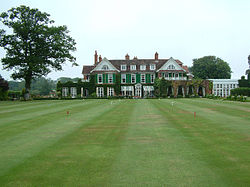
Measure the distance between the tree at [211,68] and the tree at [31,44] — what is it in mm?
48318

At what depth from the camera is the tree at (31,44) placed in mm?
39188

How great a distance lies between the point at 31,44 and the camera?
4097 centimetres

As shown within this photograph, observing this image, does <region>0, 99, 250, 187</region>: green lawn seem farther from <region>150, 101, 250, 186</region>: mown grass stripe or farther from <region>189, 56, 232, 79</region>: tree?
<region>189, 56, 232, 79</region>: tree

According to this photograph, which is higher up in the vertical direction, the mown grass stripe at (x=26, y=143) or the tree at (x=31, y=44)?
the tree at (x=31, y=44)

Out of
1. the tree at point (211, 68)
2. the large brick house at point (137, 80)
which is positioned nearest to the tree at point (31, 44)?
the large brick house at point (137, 80)

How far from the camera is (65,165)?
5684mm

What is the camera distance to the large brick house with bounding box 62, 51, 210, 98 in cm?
5200

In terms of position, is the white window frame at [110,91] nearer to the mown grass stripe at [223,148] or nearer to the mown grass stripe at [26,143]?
the mown grass stripe at [26,143]

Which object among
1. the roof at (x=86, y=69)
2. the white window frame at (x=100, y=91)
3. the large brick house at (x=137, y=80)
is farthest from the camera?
the roof at (x=86, y=69)

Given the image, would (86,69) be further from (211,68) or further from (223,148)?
(223,148)

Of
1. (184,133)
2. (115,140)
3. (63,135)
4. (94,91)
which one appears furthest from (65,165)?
(94,91)

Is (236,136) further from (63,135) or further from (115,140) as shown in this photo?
(63,135)

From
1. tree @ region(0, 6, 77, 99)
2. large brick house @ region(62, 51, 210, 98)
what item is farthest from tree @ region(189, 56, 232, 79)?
tree @ region(0, 6, 77, 99)

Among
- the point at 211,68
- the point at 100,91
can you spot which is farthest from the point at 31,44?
the point at 211,68
